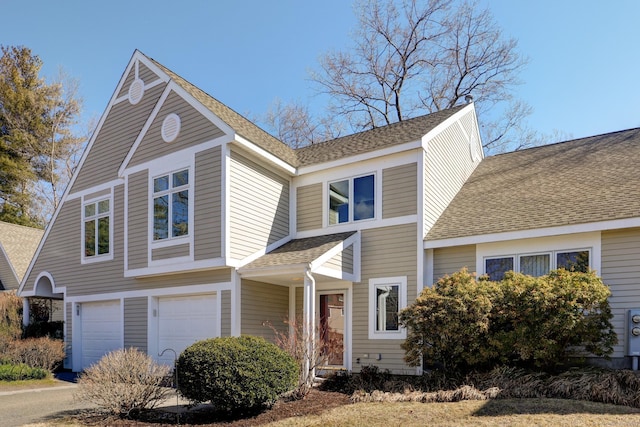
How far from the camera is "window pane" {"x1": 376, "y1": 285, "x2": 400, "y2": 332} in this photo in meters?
11.9

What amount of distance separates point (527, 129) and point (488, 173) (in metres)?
12.5

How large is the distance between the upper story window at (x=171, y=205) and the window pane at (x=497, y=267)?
7.35 m

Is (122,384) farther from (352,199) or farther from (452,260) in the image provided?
(452,260)

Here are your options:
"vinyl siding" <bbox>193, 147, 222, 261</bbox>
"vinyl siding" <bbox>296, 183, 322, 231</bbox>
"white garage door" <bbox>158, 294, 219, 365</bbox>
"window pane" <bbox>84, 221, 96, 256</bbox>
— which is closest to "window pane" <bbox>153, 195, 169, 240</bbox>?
"vinyl siding" <bbox>193, 147, 222, 261</bbox>

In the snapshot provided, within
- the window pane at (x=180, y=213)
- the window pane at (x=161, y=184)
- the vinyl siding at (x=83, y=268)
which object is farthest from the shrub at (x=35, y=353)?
the window pane at (x=161, y=184)

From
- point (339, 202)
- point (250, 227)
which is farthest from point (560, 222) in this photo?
point (250, 227)

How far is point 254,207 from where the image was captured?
41.6 ft

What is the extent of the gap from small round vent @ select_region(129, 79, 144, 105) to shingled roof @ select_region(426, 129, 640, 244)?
9771mm

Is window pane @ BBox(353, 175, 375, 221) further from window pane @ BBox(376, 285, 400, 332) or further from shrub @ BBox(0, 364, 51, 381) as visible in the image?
shrub @ BBox(0, 364, 51, 381)

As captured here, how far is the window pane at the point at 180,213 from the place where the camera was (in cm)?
1256

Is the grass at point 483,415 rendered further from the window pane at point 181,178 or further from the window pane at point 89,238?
the window pane at point 89,238

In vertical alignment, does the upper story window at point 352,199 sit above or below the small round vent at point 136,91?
below

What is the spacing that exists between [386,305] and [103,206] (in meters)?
9.48

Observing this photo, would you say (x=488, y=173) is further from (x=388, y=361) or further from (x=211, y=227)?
(x=211, y=227)
